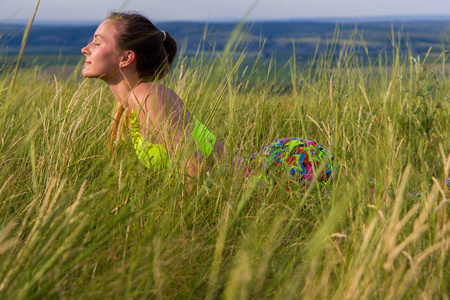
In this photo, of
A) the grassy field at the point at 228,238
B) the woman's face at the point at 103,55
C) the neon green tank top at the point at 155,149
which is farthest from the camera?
the woman's face at the point at 103,55

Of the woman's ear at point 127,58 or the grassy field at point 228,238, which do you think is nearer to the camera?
the grassy field at point 228,238

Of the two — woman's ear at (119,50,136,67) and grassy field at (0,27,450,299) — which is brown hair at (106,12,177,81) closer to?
woman's ear at (119,50,136,67)

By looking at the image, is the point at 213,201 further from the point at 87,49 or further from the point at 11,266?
the point at 87,49

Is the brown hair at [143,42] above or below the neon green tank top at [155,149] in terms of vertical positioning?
above

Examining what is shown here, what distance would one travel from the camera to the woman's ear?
2.24 meters

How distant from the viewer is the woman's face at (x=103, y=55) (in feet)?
7.21

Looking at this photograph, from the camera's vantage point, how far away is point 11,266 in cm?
109

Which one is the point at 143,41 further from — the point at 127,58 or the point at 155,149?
the point at 155,149

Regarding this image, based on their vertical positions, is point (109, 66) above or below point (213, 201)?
above

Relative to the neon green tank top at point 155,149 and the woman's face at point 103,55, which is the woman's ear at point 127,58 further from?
the neon green tank top at point 155,149

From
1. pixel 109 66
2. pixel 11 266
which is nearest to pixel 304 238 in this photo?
pixel 11 266

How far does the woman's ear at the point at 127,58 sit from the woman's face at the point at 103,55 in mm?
19

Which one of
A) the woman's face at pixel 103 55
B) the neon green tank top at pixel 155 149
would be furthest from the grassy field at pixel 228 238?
the woman's face at pixel 103 55

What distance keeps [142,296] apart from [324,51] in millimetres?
2143
